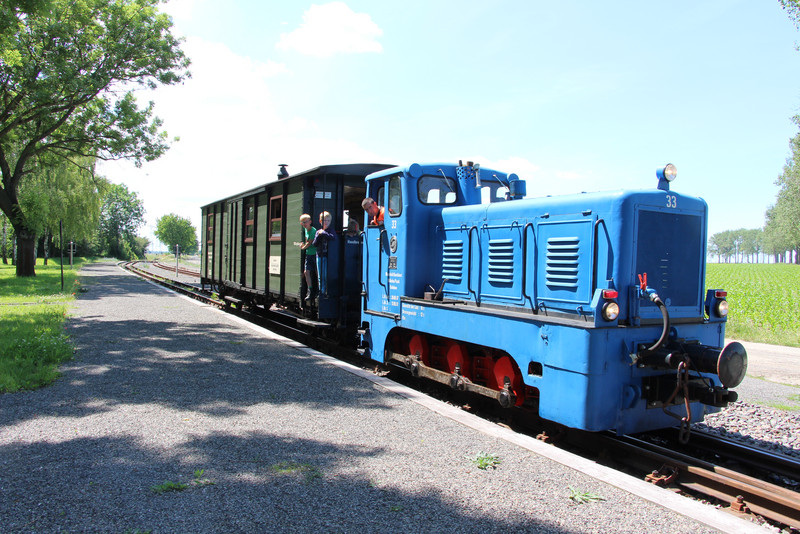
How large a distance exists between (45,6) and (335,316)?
29.7ft

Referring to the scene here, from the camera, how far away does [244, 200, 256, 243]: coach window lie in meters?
13.1

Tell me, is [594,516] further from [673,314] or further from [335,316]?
[335,316]

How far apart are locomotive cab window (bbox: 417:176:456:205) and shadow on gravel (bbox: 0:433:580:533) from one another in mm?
3849

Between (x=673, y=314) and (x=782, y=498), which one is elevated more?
(x=673, y=314)

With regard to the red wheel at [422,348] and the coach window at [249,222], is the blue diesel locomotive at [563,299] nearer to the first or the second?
the red wheel at [422,348]

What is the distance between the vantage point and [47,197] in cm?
2645

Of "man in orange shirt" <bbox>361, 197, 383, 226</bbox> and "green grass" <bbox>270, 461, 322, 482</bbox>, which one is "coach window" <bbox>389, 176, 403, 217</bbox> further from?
"green grass" <bbox>270, 461, 322, 482</bbox>

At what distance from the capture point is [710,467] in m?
4.30

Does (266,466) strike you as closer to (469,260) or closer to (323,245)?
(469,260)

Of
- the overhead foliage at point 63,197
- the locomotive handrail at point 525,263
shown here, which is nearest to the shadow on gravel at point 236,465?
the locomotive handrail at point 525,263

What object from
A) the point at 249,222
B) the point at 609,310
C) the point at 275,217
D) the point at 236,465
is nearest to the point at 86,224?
the point at 249,222

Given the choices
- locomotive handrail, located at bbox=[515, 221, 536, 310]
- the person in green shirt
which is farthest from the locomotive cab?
the person in green shirt

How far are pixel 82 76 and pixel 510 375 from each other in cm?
2026

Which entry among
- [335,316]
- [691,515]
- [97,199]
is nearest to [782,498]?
[691,515]
